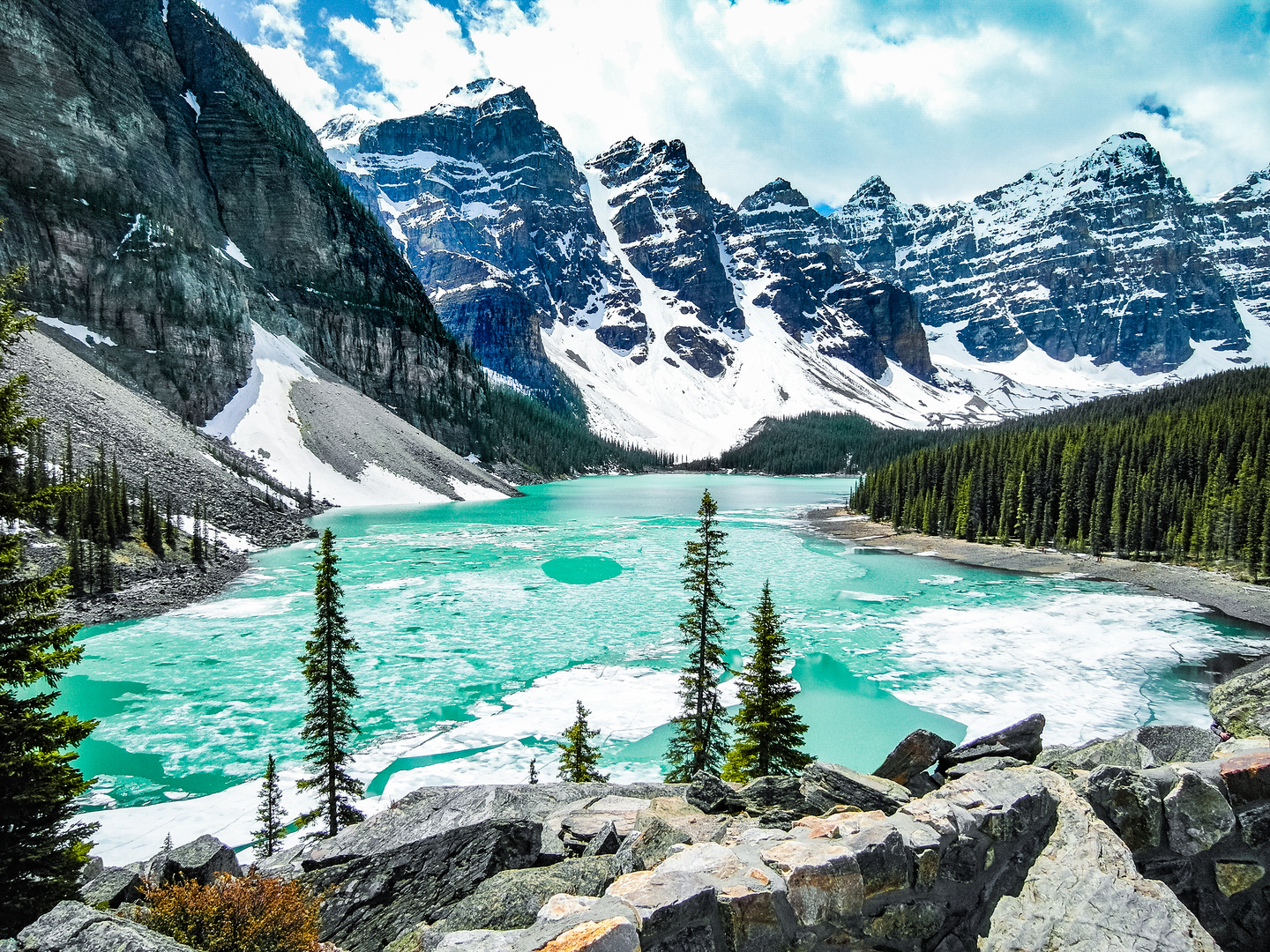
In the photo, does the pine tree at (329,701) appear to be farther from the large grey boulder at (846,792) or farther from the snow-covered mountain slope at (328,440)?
the snow-covered mountain slope at (328,440)

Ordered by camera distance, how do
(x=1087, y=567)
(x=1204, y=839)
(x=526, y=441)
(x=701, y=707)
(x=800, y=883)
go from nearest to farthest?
(x=800, y=883) → (x=1204, y=839) → (x=701, y=707) → (x=1087, y=567) → (x=526, y=441)

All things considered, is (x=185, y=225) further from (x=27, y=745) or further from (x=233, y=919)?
(x=233, y=919)

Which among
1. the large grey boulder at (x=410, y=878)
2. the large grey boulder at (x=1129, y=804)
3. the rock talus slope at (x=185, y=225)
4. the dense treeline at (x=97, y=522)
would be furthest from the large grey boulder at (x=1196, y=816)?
the rock talus slope at (x=185, y=225)

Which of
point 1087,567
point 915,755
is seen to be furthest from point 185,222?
point 1087,567

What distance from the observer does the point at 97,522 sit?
111 feet

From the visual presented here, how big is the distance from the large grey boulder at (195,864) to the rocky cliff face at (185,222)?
8914 cm

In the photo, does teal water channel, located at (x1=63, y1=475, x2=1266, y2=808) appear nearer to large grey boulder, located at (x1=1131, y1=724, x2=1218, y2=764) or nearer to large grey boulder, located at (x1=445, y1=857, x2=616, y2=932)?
large grey boulder, located at (x1=1131, y1=724, x2=1218, y2=764)

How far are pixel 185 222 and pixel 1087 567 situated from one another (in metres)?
122

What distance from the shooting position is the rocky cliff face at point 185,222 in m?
74.6

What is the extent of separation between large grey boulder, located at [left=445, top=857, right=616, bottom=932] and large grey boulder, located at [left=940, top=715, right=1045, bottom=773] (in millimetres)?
5553

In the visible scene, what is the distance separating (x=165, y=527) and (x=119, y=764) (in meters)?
27.9

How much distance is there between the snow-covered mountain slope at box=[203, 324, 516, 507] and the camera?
7938 centimetres

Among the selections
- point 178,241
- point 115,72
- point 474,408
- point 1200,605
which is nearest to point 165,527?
point 1200,605

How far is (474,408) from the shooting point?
14312cm
